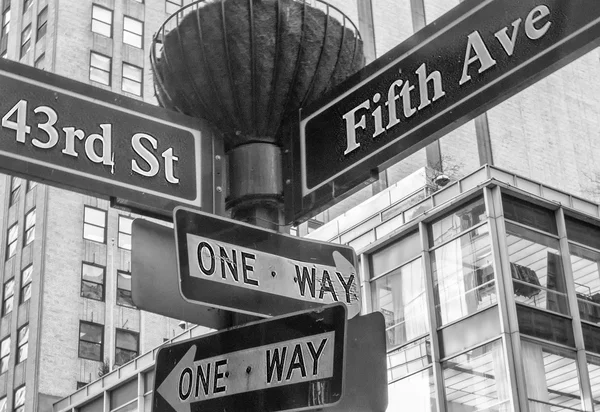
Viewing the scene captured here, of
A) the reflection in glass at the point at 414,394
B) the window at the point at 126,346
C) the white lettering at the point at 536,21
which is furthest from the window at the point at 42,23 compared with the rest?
the white lettering at the point at 536,21

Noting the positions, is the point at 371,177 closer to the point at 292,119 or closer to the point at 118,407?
the point at 292,119

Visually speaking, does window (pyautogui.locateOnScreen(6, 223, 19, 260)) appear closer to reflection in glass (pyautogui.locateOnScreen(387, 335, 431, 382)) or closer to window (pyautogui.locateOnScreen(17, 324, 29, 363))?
window (pyautogui.locateOnScreen(17, 324, 29, 363))


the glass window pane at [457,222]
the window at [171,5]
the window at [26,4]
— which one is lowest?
the glass window pane at [457,222]

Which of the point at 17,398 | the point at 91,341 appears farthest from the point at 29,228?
the point at 17,398

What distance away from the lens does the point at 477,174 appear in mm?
24828

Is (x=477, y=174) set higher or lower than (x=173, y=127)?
higher

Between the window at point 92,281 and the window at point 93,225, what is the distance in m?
1.36

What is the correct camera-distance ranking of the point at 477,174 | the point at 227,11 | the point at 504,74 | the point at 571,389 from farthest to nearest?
the point at 477,174 < the point at 571,389 < the point at 227,11 < the point at 504,74

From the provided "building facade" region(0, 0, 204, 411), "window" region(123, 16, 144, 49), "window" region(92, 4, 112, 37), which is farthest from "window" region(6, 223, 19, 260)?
"window" region(123, 16, 144, 49)

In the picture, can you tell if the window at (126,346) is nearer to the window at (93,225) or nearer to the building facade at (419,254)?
the building facade at (419,254)

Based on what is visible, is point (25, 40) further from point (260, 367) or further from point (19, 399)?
point (260, 367)

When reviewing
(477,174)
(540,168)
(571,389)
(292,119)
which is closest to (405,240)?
(477,174)

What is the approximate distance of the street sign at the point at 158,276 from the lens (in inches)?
156

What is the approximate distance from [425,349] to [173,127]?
66.6ft
